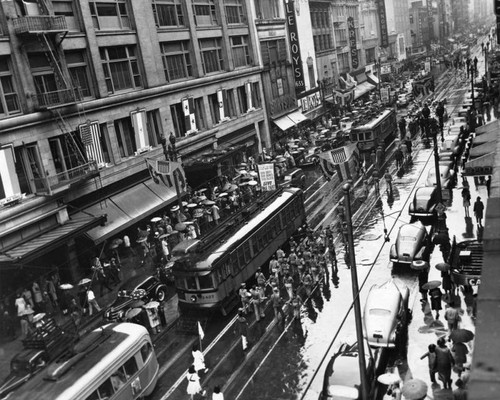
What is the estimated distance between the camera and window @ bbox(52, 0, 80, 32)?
33875mm

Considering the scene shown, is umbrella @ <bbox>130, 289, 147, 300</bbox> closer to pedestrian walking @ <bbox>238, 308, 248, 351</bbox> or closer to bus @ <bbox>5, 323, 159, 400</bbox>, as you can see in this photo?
pedestrian walking @ <bbox>238, 308, 248, 351</bbox>

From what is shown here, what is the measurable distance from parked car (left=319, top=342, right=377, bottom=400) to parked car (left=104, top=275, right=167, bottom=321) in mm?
10308

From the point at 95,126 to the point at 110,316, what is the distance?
16.0m

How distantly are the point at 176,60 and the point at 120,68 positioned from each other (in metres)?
7.63

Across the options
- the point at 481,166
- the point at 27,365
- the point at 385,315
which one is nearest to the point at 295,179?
the point at 481,166

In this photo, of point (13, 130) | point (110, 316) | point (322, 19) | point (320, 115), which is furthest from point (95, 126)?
point (322, 19)

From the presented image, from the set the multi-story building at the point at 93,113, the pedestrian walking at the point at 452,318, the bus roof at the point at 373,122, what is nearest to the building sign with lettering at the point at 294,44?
the bus roof at the point at 373,122

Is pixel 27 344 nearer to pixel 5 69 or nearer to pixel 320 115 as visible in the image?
pixel 5 69

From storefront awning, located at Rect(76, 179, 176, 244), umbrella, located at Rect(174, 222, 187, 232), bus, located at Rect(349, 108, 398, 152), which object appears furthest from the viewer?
bus, located at Rect(349, 108, 398, 152)

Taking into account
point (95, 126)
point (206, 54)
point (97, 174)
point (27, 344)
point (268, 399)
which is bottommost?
point (268, 399)

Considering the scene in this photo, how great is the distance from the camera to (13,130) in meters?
29.7

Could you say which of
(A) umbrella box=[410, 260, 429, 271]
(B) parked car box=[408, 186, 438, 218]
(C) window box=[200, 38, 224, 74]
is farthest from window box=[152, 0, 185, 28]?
(A) umbrella box=[410, 260, 429, 271]

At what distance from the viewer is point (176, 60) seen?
45812 mm

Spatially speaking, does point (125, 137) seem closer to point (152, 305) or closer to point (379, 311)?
point (152, 305)
